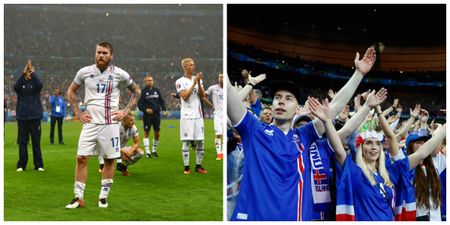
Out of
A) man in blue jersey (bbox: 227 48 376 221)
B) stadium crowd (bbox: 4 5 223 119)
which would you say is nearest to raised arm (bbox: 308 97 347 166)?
man in blue jersey (bbox: 227 48 376 221)

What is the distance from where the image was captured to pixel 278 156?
13.1 feet

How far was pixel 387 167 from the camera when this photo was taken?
14.2ft

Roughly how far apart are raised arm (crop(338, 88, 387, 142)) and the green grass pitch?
4.86 feet

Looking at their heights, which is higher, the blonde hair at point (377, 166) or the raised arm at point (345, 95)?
the raised arm at point (345, 95)

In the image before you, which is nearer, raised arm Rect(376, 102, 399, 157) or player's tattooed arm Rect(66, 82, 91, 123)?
raised arm Rect(376, 102, 399, 157)

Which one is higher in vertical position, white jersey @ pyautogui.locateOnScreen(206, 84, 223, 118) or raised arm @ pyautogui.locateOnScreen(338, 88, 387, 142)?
white jersey @ pyautogui.locateOnScreen(206, 84, 223, 118)

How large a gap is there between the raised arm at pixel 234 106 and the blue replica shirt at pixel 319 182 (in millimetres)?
533

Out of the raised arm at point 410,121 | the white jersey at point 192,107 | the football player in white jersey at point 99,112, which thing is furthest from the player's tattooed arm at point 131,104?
the raised arm at point 410,121

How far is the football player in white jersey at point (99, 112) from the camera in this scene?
525 cm

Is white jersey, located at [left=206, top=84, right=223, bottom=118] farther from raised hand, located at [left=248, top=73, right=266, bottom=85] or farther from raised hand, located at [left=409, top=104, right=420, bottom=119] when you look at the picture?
raised hand, located at [left=248, top=73, right=266, bottom=85]

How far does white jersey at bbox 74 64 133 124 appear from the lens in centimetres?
525

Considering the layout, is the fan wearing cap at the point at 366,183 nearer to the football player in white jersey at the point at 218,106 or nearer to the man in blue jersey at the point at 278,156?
the man in blue jersey at the point at 278,156

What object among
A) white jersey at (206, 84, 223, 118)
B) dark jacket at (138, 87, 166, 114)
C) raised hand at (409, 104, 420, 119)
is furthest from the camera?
dark jacket at (138, 87, 166, 114)

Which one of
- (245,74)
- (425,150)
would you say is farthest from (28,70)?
(425,150)
